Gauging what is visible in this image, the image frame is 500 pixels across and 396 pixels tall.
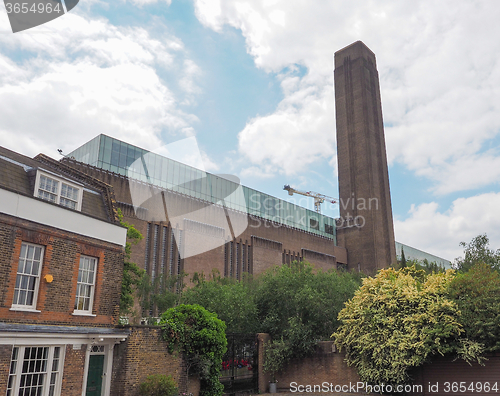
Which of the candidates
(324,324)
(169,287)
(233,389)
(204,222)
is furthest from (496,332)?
(204,222)

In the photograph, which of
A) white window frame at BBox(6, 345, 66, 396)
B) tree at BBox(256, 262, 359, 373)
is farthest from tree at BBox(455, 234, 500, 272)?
white window frame at BBox(6, 345, 66, 396)

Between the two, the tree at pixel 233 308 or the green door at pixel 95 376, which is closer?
the green door at pixel 95 376

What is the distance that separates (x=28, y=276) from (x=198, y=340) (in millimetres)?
7494

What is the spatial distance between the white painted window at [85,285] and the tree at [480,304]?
15.6 meters

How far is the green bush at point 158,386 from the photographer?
1570 centimetres

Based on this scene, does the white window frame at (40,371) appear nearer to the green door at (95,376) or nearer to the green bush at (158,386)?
the green door at (95,376)

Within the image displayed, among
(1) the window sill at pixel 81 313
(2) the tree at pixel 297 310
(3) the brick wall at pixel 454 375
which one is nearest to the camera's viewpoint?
(1) the window sill at pixel 81 313

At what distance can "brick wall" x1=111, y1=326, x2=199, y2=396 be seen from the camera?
15656mm

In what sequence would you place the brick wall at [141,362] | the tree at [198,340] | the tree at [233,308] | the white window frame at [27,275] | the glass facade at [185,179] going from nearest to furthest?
the white window frame at [27,275]
the brick wall at [141,362]
the tree at [198,340]
the tree at [233,308]
the glass facade at [185,179]

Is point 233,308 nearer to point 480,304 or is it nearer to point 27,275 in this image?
point 480,304

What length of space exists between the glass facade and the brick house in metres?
25.3

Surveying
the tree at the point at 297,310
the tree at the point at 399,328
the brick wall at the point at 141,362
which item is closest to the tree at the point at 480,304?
the tree at the point at 399,328

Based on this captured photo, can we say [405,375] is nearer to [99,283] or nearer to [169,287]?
[99,283]

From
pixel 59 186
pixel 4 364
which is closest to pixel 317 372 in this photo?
pixel 4 364
